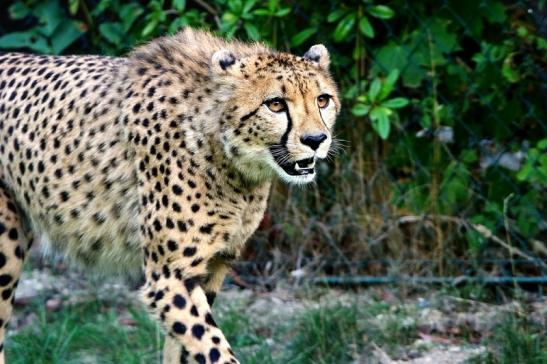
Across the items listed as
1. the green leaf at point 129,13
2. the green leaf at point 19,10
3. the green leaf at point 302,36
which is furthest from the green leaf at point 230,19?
the green leaf at point 19,10

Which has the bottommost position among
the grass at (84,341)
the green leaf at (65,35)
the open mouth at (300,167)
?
the grass at (84,341)

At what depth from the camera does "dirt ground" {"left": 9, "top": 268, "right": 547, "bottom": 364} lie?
14.0 ft

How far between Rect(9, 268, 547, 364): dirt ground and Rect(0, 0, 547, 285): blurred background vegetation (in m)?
0.19

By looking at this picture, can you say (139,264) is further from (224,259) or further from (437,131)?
(437,131)

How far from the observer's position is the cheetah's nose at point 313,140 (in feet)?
10.8

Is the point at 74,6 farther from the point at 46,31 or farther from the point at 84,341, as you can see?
the point at 84,341

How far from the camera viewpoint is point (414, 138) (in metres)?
5.21

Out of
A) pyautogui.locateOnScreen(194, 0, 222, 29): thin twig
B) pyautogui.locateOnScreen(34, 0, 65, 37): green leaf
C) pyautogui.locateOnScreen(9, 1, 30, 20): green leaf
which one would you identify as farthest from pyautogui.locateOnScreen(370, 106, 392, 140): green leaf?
pyautogui.locateOnScreen(9, 1, 30, 20): green leaf

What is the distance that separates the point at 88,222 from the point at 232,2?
5.32 ft

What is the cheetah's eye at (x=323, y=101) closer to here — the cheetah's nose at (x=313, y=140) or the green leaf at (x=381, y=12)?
the cheetah's nose at (x=313, y=140)

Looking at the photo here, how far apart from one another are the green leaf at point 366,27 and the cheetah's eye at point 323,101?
1565 mm

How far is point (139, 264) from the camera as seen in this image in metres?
3.89

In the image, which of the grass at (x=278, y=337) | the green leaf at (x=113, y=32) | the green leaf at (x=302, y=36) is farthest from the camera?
the green leaf at (x=113, y=32)

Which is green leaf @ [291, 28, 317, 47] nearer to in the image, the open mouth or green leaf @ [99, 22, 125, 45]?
green leaf @ [99, 22, 125, 45]
